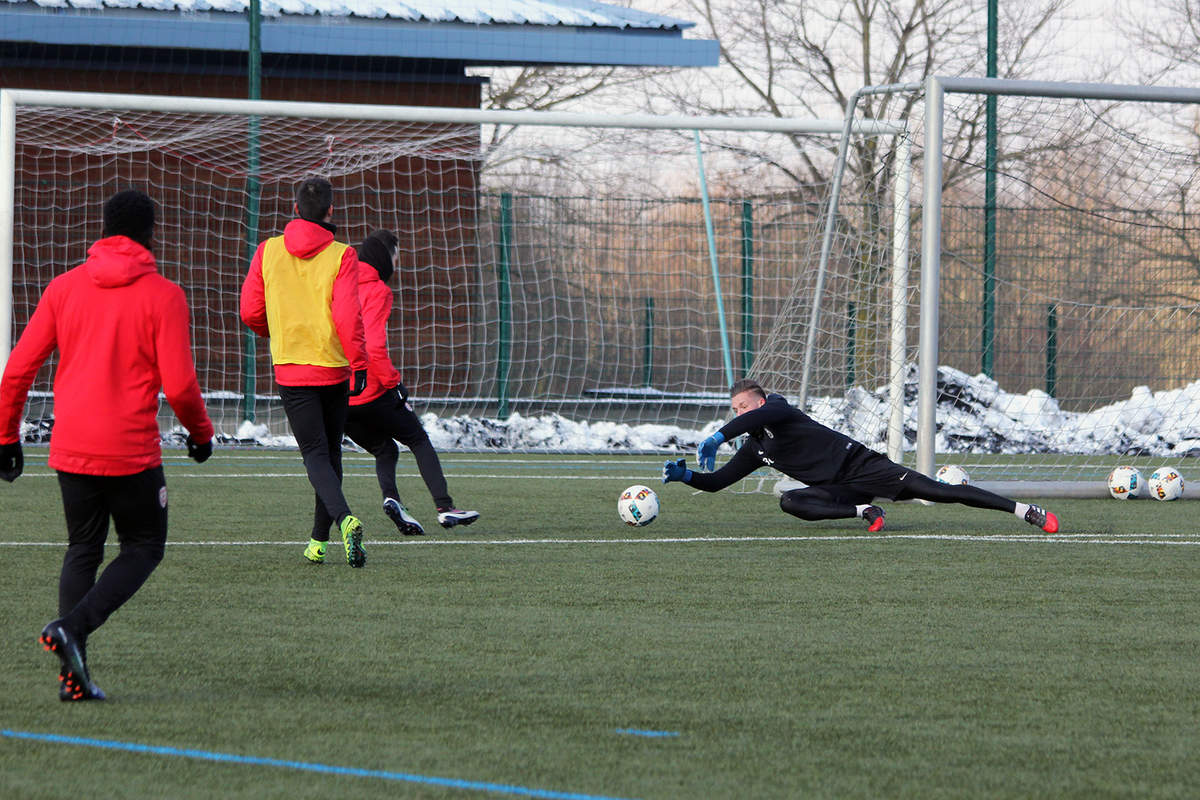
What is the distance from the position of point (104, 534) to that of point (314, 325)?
2828 millimetres

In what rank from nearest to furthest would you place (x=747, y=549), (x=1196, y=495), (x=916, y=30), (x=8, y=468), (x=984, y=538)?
(x=8, y=468) → (x=747, y=549) → (x=984, y=538) → (x=1196, y=495) → (x=916, y=30)

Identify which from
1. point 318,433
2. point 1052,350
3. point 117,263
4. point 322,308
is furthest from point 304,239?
point 1052,350

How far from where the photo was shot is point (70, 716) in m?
4.29

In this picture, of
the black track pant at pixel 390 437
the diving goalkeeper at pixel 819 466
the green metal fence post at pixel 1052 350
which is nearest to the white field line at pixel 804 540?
the diving goalkeeper at pixel 819 466

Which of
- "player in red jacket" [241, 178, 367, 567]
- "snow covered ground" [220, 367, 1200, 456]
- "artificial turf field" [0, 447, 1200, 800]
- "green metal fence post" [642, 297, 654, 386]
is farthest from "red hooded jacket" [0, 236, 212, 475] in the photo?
"green metal fence post" [642, 297, 654, 386]

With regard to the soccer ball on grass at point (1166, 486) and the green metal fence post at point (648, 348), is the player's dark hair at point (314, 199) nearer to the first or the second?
the soccer ball on grass at point (1166, 486)

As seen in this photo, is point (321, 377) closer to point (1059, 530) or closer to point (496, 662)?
point (496, 662)

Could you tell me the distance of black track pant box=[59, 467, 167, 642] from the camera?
15.0 ft

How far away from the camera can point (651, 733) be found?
416 cm

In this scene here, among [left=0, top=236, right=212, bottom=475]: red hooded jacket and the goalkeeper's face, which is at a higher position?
[left=0, top=236, right=212, bottom=475]: red hooded jacket

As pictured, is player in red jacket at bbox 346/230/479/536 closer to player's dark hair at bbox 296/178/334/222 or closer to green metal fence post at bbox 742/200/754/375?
player's dark hair at bbox 296/178/334/222

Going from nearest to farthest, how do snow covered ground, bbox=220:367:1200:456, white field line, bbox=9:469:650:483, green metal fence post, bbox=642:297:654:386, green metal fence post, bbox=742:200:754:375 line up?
white field line, bbox=9:469:650:483, snow covered ground, bbox=220:367:1200:456, green metal fence post, bbox=742:200:754:375, green metal fence post, bbox=642:297:654:386

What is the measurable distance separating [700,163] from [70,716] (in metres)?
12.4

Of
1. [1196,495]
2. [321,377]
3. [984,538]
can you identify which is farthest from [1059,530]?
[321,377]
